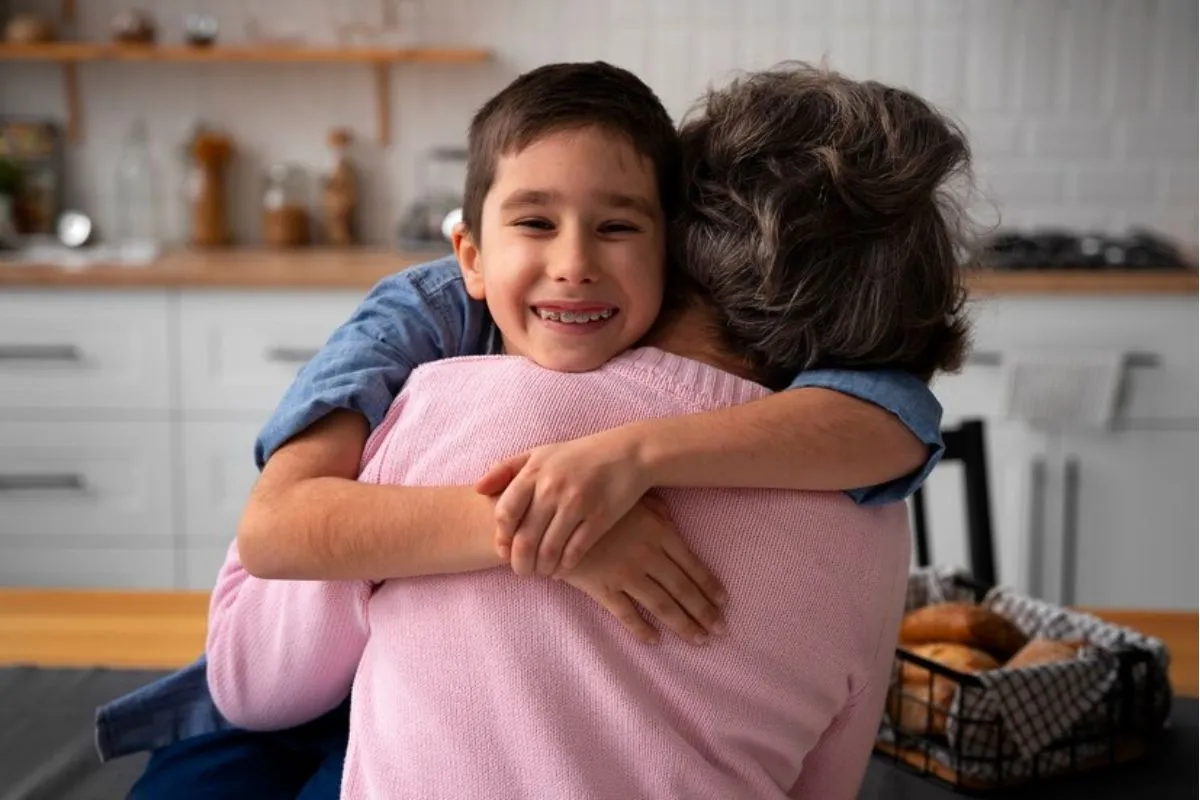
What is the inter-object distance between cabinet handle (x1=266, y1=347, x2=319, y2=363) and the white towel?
62.2 inches

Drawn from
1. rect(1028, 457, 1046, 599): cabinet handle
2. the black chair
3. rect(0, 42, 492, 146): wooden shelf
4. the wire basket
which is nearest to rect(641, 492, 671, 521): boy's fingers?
the wire basket

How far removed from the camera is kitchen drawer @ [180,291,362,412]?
3475 mm

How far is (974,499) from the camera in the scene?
1.99m

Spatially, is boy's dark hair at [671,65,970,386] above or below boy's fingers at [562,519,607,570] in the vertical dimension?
above

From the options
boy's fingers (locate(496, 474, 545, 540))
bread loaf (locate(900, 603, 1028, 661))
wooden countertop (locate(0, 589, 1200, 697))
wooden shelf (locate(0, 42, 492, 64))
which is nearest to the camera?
boy's fingers (locate(496, 474, 545, 540))

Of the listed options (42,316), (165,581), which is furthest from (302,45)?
(165,581)

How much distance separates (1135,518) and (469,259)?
8.88 ft

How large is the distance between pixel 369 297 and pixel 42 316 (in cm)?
246

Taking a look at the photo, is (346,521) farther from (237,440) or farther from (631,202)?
(237,440)

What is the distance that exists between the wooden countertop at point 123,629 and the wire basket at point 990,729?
19 centimetres

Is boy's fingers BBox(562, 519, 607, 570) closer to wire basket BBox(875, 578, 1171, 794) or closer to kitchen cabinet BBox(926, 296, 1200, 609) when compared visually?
wire basket BBox(875, 578, 1171, 794)

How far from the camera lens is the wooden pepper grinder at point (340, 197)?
13.3 feet

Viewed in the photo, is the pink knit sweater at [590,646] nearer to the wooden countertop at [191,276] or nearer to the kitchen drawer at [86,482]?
the wooden countertop at [191,276]

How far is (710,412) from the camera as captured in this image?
1063mm
